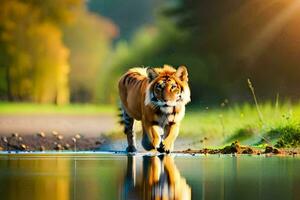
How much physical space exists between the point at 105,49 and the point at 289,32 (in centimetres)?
186

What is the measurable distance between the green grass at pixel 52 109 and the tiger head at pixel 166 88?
45.7 inches

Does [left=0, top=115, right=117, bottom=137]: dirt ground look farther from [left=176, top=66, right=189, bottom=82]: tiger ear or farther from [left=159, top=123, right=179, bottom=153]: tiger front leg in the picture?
[left=176, top=66, right=189, bottom=82]: tiger ear

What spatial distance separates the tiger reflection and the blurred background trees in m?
2.28

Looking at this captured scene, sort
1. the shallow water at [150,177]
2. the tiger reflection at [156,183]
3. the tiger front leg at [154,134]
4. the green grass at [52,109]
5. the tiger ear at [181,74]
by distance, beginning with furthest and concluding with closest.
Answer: the green grass at [52,109]
the tiger ear at [181,74]
the tiger front leg at [154,134]
the shallow water at [150,177]
the tiger reflection at [156,183]

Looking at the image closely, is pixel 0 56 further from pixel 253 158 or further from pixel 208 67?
pixel 253 158

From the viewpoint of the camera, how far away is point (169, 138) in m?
7.29

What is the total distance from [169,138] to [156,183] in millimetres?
2717

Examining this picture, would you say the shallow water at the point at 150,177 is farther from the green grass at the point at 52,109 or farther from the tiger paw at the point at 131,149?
the green grass at the point at 52,109

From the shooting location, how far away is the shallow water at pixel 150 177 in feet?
13.6

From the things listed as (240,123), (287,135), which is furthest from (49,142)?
(287,135)

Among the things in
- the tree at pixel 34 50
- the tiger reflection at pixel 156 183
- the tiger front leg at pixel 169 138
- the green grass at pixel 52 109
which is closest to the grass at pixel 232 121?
the green grass at pixel 52 109

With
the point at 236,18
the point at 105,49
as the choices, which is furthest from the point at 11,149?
the point at 236,18

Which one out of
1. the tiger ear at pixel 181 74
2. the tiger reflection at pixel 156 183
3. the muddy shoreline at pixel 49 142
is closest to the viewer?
the tiger reflection at pixel 156 183

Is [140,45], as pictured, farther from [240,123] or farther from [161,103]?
[161,103]
